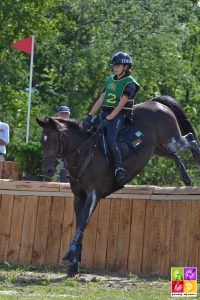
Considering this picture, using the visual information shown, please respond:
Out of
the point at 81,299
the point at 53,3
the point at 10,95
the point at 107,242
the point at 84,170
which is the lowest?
the point at 81,299

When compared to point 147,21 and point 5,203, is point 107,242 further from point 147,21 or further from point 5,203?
point 147,21

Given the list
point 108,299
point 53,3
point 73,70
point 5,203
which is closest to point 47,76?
point 73,70

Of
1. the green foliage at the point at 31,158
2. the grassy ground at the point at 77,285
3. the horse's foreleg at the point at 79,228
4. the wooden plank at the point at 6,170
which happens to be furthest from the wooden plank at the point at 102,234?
the wooden plank at the point at 6,170

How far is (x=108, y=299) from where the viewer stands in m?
8.96

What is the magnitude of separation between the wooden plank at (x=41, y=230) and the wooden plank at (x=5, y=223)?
0.46 meters

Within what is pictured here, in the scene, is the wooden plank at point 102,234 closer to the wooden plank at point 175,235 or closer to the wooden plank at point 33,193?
the wooden plank at point 33,193

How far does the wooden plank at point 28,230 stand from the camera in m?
12.4

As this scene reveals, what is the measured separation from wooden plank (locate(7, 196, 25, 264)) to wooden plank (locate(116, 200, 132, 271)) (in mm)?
1580

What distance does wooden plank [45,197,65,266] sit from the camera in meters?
12.3

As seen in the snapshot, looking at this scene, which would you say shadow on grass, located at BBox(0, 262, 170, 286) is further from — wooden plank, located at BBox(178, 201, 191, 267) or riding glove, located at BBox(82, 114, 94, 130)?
riding glove, located at BBox(82, 114, 94, 130)

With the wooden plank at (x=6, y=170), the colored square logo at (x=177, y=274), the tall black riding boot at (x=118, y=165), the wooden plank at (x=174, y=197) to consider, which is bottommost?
the colored square logo at (x=177, y=274)

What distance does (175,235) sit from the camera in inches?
457

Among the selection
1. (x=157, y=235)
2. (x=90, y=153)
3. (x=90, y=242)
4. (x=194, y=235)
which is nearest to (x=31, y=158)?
(x=90, y=242)

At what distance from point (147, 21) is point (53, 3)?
13.5ft
